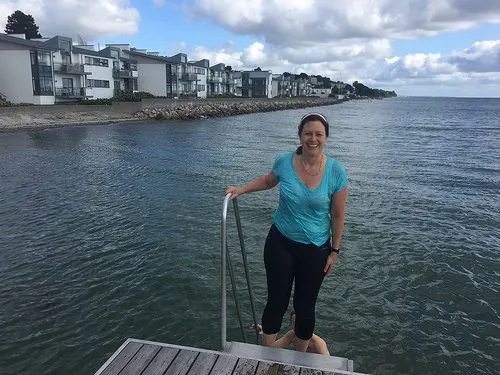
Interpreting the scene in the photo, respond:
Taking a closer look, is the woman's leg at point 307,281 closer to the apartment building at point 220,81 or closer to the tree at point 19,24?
the tree at point 19,24

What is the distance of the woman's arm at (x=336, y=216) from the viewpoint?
3.57 meters

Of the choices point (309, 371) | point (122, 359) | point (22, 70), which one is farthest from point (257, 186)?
point (22, 70)

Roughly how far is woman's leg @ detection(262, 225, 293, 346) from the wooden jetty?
1.05 feet

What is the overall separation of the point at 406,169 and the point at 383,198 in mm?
7512

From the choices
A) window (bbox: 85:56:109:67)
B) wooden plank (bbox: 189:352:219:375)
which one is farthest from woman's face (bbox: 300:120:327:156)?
window (bbox: 85:56:109:67)

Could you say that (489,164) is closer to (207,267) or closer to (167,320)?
(207,267)

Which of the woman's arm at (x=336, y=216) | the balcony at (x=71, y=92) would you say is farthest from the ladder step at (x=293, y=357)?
the balcony at (x=71, y=92)

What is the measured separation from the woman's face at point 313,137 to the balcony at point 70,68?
207 feet

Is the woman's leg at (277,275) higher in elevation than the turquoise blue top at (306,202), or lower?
lower

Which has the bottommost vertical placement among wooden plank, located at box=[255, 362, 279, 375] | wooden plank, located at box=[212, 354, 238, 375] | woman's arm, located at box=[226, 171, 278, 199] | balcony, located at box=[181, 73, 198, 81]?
wooden plank, located at box=[212, 354, 238, 375]

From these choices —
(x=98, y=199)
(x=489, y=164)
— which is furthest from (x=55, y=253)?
(x=489, y=164)

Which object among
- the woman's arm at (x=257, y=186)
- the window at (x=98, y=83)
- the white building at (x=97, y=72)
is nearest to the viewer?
the woman's arm at (x=257, y=186)

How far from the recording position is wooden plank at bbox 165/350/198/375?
3.59 m

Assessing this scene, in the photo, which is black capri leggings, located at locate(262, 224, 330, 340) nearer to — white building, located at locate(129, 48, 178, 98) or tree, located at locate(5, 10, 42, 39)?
white building, located at locate(129, 48, 178, 98)
